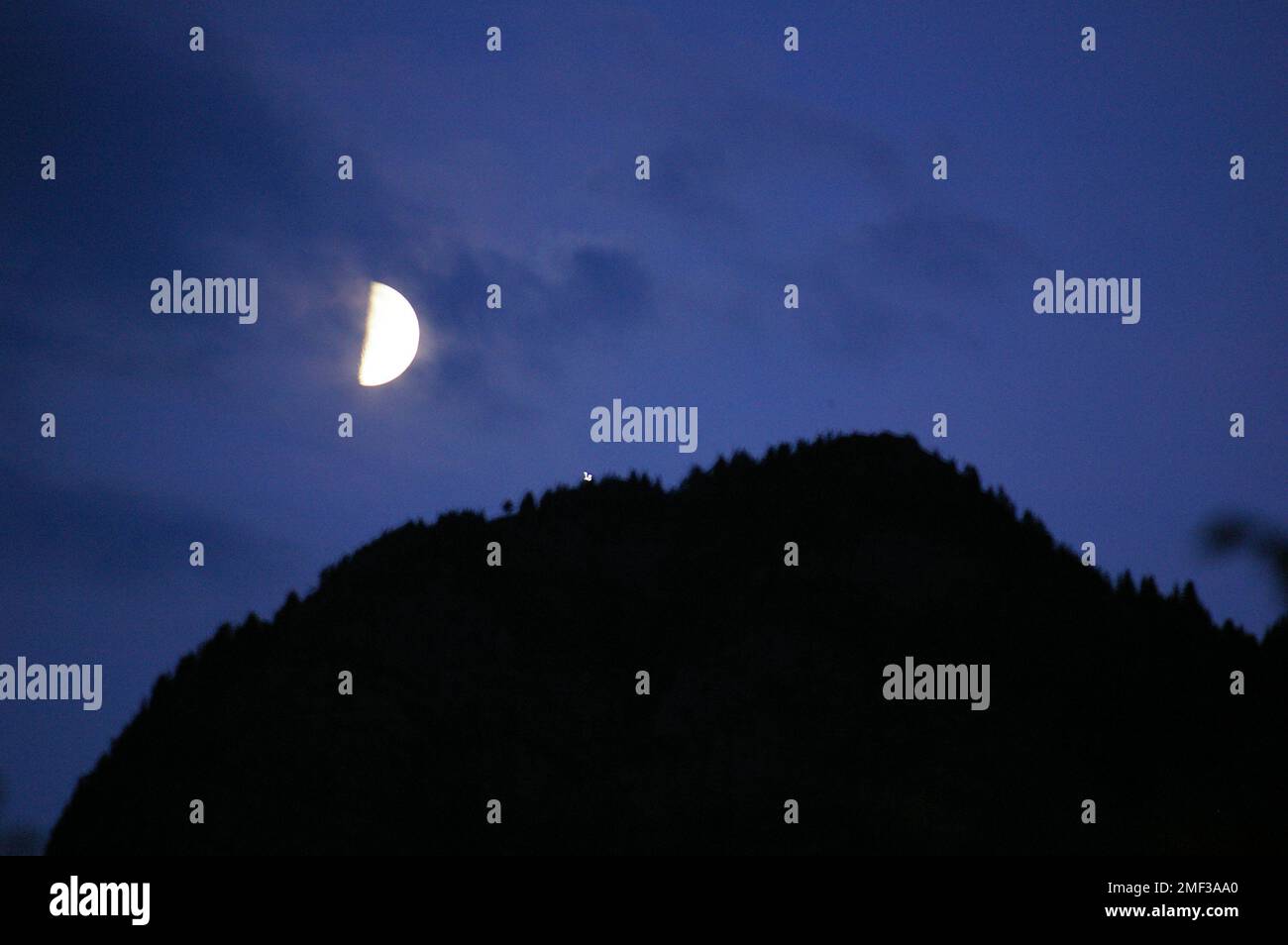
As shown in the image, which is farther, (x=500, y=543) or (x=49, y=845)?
(x=500, y=543)

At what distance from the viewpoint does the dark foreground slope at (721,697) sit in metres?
16.8

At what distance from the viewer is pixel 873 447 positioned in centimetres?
2311

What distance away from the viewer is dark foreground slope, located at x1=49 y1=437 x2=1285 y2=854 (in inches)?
661

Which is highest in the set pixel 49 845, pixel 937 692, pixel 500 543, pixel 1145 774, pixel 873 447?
pixel 873 447

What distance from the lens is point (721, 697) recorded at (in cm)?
1933
